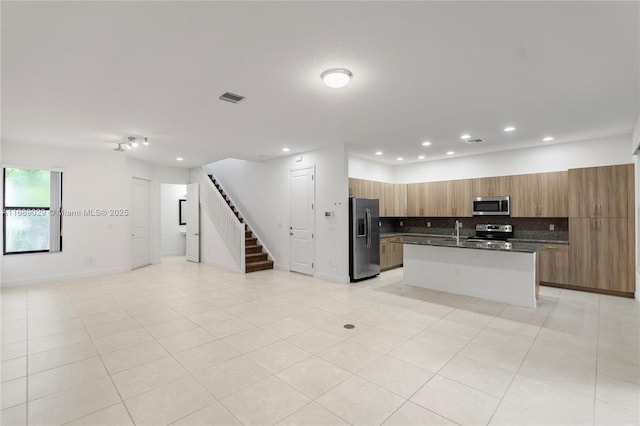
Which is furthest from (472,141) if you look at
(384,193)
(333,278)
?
(333,278)

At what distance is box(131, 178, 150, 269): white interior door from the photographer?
7.89 metres

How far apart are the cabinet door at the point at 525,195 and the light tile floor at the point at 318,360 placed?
1838mm

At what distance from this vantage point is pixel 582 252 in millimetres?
5438

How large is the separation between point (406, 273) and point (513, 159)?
350 centimetres

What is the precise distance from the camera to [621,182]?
5.09 m

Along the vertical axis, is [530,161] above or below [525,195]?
above

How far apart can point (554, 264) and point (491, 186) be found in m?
1.96

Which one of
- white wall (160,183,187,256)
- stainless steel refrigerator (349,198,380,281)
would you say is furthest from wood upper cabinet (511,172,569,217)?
white wall (160,183,187,256)

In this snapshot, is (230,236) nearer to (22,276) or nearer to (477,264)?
(22,276)

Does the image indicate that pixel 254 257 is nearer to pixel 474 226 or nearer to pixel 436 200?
pixel 436 200

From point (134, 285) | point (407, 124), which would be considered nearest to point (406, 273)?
point (407, 124)

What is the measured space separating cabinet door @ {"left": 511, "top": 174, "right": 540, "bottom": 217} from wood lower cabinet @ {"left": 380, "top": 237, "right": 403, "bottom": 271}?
8.96ft

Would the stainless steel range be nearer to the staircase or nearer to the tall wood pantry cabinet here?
the tall wood pantry cabinet

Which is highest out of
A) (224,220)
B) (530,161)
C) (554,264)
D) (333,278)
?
(530,161)
